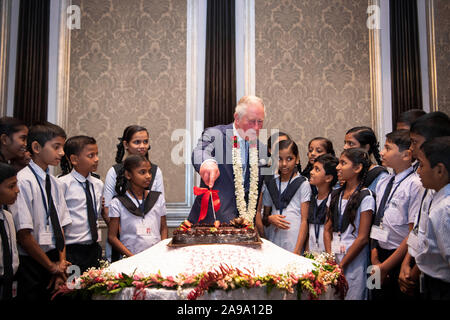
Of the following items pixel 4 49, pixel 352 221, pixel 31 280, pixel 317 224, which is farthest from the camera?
pixel 4 49

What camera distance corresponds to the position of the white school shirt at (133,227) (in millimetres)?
3809

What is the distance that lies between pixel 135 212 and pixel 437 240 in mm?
2402

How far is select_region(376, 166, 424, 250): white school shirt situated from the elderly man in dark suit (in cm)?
113

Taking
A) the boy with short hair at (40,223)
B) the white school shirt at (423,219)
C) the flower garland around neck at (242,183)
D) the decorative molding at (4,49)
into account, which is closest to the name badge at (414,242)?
the white school shirt at (423,219)

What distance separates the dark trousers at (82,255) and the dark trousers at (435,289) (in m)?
2.65

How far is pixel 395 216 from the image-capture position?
3225 millimetres

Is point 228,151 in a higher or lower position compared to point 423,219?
higher

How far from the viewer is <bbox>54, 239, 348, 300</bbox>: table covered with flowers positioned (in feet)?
7.00

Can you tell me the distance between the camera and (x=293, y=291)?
219cm

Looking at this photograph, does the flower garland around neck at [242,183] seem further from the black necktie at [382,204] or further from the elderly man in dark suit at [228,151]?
the black necktie at [382,204]

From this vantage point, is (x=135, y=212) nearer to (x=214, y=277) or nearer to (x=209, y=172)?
(x=209, y=172)

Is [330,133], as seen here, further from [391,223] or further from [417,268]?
[417,268]

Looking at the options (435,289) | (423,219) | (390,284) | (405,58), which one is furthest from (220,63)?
(435,289)

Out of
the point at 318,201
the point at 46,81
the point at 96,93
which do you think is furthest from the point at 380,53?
the point at 46,81
